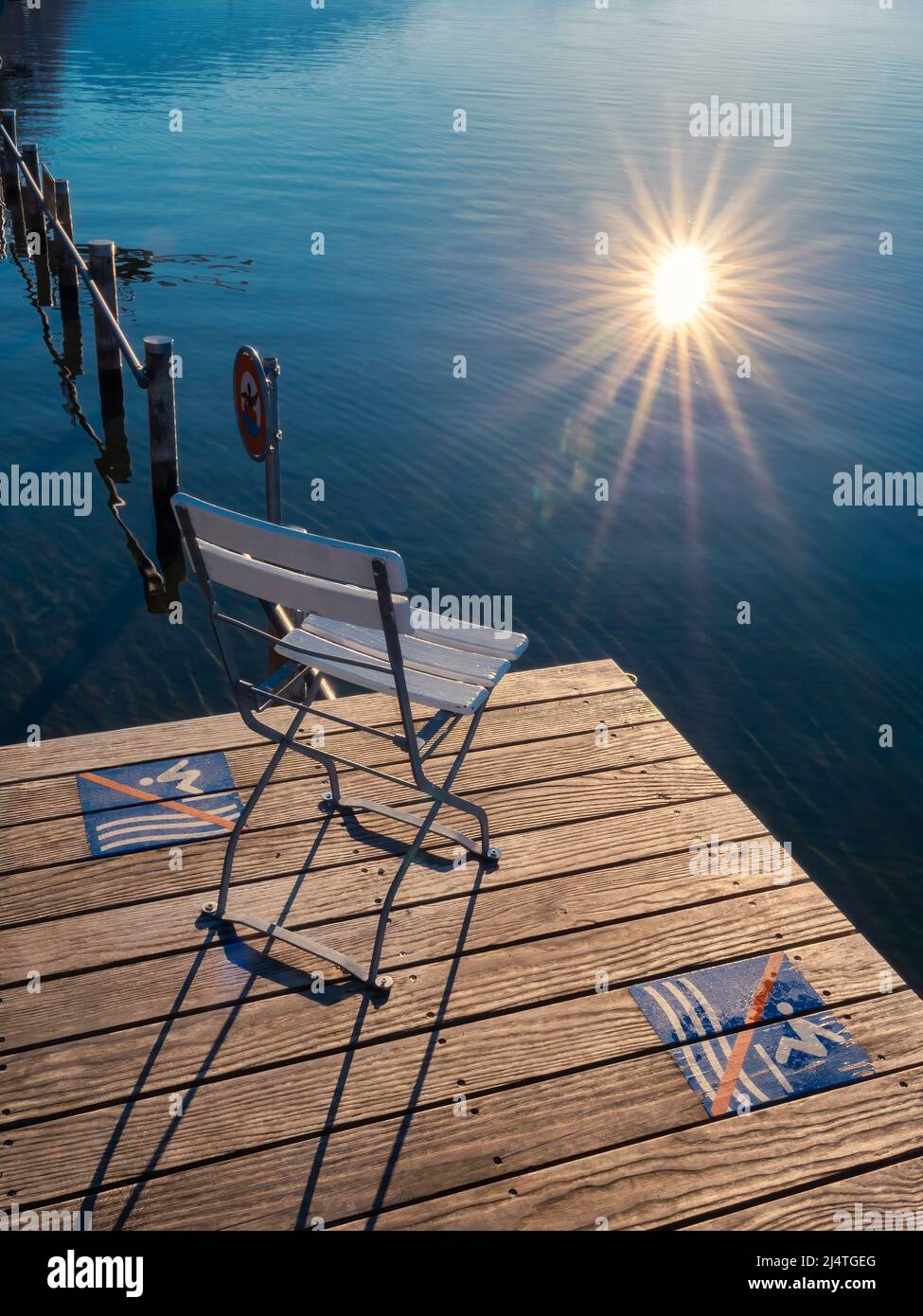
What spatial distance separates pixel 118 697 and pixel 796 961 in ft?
16.0

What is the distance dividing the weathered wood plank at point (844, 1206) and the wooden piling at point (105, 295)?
7.24 meters

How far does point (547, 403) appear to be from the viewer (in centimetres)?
1154

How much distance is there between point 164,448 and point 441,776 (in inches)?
183

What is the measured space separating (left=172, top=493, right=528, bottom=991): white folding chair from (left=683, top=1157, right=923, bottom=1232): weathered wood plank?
1.17 metres

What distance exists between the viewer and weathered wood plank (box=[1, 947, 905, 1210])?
284 cm

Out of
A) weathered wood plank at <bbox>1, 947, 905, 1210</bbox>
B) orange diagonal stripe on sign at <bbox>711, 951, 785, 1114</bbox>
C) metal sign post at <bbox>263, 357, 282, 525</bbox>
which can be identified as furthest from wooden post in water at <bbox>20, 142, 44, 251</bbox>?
orange diagonal stripe on sign at <bbox>711, 951, 785, 1114</bbox>

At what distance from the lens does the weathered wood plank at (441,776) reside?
3.89 meters

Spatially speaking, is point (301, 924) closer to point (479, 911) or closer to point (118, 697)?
point (479, 911)

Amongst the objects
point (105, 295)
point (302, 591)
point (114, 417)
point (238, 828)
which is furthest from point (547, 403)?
point (302, 591)

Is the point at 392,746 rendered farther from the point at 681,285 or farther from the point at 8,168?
the point at 8,168

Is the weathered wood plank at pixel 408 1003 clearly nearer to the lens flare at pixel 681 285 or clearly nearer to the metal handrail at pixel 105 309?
the metal handrail at pixel 105 309

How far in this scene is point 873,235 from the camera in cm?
1773

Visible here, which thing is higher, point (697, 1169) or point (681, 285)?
point (681, 285)

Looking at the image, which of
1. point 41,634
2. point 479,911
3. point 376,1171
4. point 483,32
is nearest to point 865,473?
point 41,634
